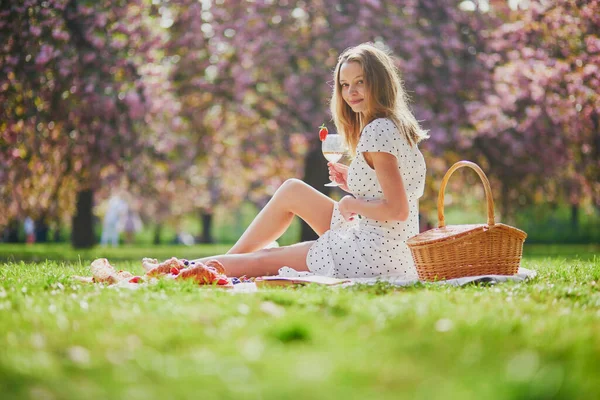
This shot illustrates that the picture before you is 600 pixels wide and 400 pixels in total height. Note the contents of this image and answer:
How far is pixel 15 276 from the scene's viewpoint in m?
4.89

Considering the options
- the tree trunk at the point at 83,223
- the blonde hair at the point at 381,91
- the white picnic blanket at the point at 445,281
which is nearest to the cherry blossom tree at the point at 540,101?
the blonde hair at the point at 381,91

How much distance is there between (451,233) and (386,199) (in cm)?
51

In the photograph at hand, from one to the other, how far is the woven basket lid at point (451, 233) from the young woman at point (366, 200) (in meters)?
0.19

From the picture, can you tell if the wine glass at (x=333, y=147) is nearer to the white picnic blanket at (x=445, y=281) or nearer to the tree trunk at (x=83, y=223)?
the white picnic blanket at (x=445, y=281)

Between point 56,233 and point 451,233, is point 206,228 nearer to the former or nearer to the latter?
point 56,233

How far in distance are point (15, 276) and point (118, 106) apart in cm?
633

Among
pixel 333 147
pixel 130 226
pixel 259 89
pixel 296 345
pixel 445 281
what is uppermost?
pixel 259 89

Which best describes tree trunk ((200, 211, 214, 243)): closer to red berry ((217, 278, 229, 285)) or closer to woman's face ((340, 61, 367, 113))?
woman's face ((340, 61, 367, 113))

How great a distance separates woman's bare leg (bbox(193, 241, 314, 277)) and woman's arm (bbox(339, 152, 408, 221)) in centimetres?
62

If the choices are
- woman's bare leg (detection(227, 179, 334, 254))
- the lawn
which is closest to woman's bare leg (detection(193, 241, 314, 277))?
woman's bare leg (detection(227, 179, 334, 254))

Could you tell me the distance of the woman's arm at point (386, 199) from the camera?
477cm

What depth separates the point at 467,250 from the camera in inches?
192

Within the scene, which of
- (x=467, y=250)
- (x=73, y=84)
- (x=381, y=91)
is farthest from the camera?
(x=73, y=84)

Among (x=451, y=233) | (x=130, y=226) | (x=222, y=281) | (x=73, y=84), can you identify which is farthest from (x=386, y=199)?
(x=130, y=226)
